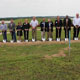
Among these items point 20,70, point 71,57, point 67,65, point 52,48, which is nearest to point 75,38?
point 52,48

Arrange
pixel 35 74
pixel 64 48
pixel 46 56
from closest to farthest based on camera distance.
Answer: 1. pixel 35 74
2. pixel 46 56
3. pixel 64 48

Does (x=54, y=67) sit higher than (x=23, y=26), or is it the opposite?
(x=23, y=26)

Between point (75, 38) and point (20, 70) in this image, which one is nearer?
point (20, 70)

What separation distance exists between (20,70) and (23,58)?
1726mm

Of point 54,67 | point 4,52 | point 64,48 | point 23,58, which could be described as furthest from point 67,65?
point 4,52

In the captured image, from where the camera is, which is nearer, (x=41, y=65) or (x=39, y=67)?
(x=39, y=67)

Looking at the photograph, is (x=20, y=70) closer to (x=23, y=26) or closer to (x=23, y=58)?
(x=23, y=58)

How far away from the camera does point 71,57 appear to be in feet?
35.3

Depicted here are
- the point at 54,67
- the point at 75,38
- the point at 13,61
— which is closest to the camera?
the point at 54,67

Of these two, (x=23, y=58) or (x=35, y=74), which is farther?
(x=23, y=58)

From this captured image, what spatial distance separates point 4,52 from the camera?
501 inches

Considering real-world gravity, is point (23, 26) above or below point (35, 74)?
above

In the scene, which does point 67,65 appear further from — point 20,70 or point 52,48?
point 52,48

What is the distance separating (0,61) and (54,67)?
9.30 feet
